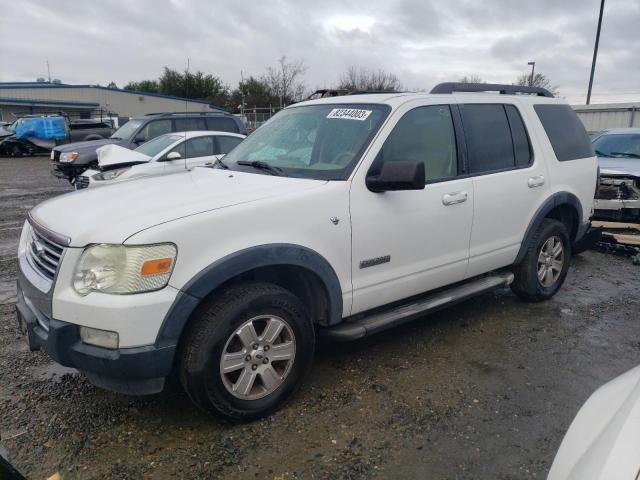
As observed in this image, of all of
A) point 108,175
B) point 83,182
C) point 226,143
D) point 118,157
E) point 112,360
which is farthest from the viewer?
point 226,143

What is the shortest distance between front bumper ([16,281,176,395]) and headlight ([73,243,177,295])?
9.7 inches

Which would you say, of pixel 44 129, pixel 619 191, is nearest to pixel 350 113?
pixel 619 191

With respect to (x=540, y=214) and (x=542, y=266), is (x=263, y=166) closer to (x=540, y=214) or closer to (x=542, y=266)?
(x=540, y=214)

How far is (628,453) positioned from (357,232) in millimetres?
2059

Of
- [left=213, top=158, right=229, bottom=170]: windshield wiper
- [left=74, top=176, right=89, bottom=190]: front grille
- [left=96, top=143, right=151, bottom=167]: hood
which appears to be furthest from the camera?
[left=74, top=176, right=89, bottom=190]: front grille

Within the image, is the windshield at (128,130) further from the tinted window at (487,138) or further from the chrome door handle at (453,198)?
the chrome door handle at (453,198)

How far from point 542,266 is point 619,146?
17.4 ft

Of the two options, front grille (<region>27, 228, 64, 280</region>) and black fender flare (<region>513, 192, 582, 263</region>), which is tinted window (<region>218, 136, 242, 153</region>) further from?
front grille (<region>27, 228, 64, 280</region>)

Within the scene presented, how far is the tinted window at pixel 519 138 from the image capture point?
4.42 meters

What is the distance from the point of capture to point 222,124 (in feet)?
38.9

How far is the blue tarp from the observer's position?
2231 cm

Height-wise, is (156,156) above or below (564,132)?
below

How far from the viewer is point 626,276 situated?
5.99 m

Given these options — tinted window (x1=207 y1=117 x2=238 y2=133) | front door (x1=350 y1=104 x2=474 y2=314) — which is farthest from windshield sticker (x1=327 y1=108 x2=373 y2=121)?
tinted window (x1=207 y1=117 x2=238 y2=133)
